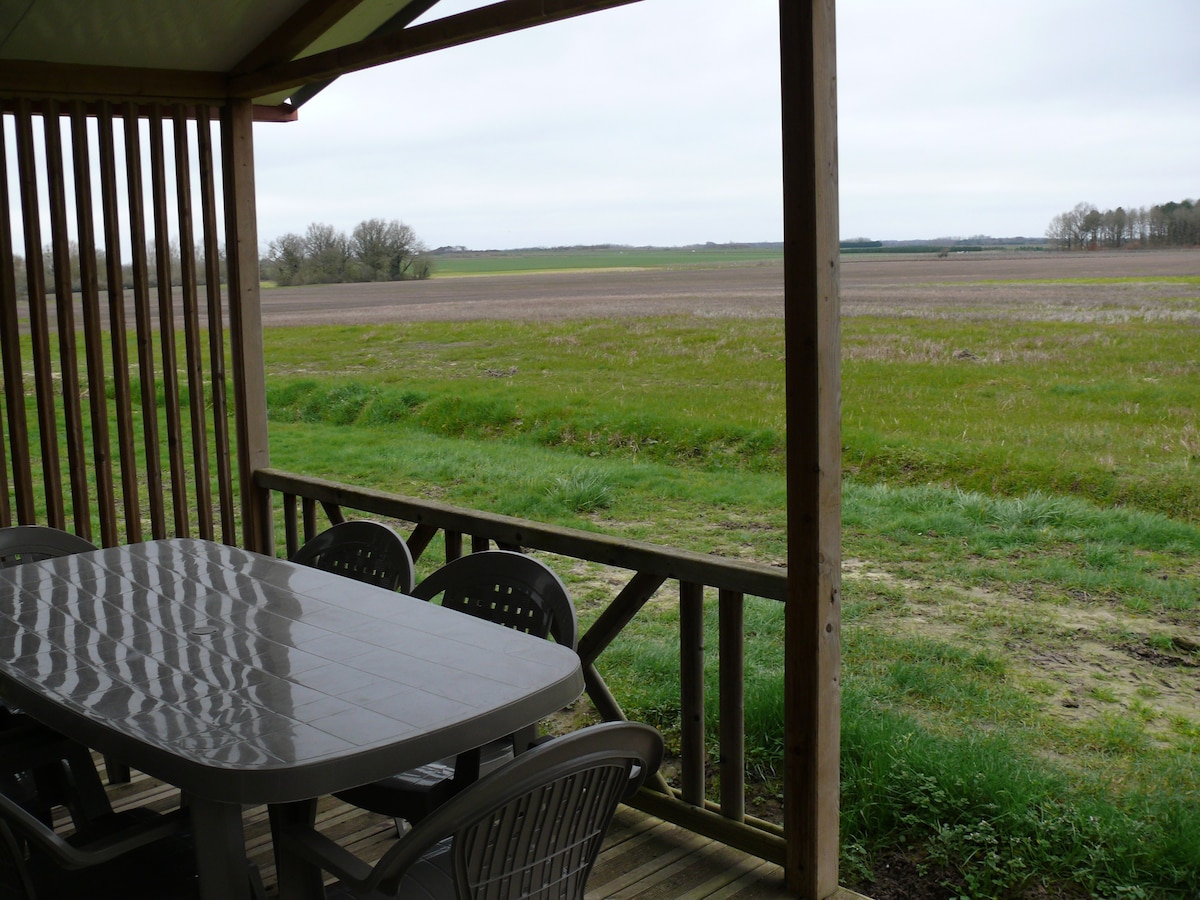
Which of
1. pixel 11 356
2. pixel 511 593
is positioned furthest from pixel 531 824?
pixel 11 356

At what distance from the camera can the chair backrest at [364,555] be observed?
275cm

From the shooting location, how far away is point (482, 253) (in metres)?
25.9

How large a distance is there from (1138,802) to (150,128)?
4.45 m

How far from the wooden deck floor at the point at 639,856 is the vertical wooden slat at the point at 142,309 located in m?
1.43

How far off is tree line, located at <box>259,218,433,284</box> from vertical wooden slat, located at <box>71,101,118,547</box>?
14.1 metres

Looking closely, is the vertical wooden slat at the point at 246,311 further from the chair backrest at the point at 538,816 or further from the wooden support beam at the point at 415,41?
the chair backrest at the point at 538,816

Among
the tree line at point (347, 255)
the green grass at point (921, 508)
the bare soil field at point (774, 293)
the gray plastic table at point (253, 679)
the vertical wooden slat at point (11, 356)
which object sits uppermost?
the tree line at point (347, 255)

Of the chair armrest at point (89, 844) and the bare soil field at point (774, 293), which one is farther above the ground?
the bare soil field at point (774, 293)

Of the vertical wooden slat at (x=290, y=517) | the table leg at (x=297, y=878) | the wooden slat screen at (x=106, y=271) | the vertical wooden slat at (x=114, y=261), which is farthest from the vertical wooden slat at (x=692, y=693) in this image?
the vertical wooden slat at (x=114, y=261)

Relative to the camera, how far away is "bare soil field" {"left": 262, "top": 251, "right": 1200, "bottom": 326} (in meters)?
11.4

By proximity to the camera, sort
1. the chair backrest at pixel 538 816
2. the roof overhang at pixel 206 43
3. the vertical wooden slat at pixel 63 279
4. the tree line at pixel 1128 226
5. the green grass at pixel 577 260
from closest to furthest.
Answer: the chair backrest at pixel 538 816 < the roof overhang at pixel 206 43 < the vertical wooden slat at pixel 63 279 < the tree line at pixel 1128 226 < the green grass at pixel 577 260

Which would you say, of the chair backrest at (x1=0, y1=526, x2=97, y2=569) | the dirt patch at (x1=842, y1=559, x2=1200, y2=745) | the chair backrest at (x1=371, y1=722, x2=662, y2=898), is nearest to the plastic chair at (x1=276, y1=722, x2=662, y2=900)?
the chair backrest at (x1=371, y1=722, x2=662, y2=898)

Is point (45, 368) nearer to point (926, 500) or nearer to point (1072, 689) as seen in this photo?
point (1072, 689)

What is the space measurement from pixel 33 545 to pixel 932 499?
7.31m
